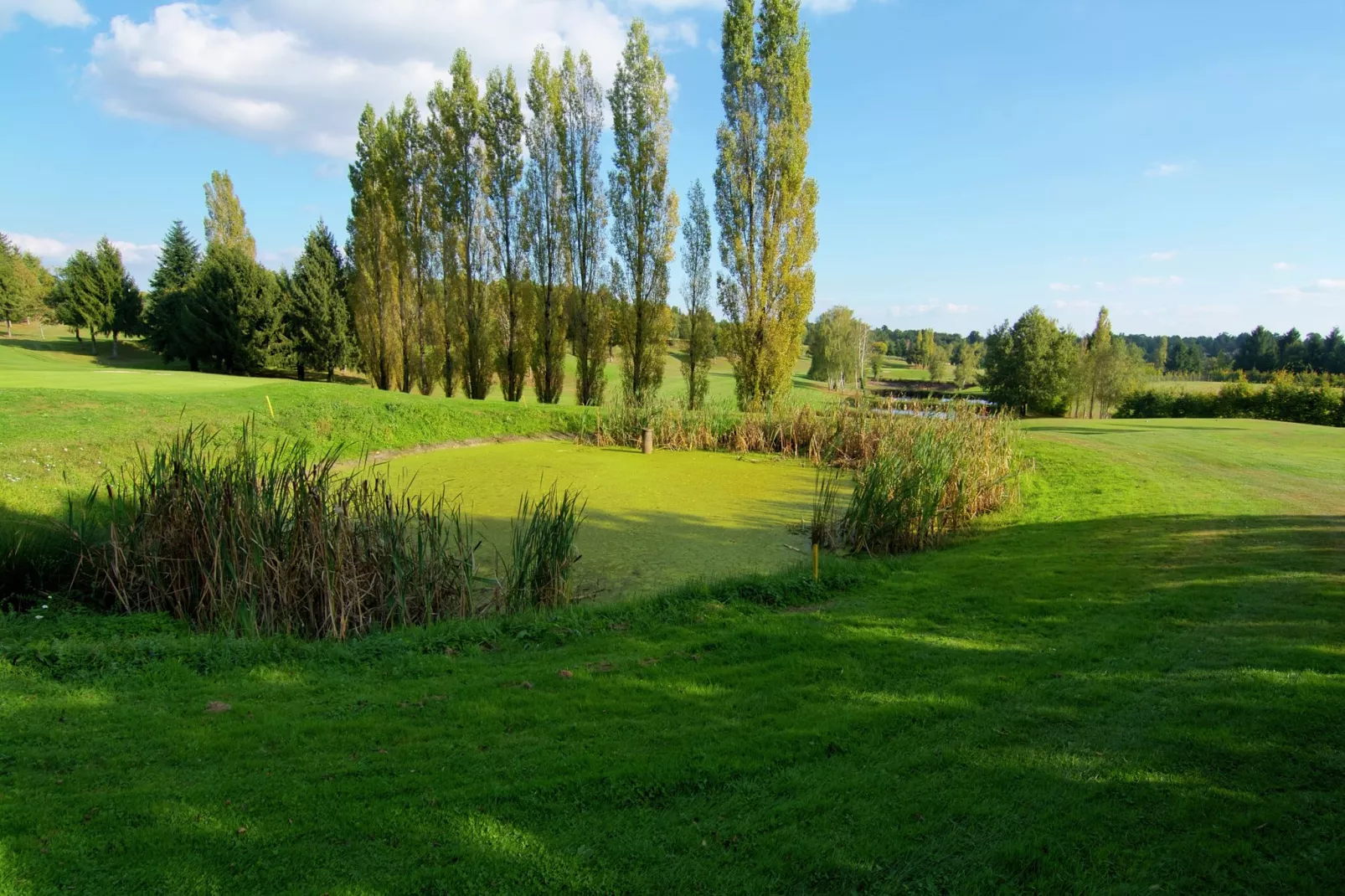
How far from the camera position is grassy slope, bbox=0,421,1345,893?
2.38 m

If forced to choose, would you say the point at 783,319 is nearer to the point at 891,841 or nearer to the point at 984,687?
the point at 984,687

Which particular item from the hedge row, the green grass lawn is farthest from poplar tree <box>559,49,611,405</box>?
the hedge row

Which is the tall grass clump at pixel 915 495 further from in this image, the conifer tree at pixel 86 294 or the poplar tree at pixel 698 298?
the conifer tree at pixel 86 294

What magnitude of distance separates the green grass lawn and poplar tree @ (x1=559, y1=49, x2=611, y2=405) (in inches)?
270

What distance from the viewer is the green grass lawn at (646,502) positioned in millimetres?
7277

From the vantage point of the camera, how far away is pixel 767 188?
63.4 feet

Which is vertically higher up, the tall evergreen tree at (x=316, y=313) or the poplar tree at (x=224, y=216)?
the poplar tree at (x=224, y=216)

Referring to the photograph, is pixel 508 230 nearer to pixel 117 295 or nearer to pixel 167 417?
pixel 167 417

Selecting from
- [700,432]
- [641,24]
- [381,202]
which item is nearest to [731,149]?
[641,24]

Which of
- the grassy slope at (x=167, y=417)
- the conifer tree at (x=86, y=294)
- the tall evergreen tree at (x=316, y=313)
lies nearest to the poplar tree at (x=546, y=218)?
the grassy slope at (x=167, y=417)

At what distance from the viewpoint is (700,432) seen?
15672 millimetres

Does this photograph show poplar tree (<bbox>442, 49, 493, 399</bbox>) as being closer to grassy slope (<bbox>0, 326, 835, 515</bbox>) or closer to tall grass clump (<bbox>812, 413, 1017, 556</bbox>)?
grassy slope (<bbox>0, 326, 835, 515</bbox>)

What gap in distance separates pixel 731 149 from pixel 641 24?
15.3 ft

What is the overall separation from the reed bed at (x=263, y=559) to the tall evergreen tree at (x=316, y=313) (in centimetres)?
2304
